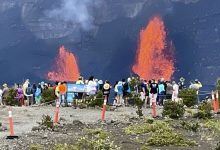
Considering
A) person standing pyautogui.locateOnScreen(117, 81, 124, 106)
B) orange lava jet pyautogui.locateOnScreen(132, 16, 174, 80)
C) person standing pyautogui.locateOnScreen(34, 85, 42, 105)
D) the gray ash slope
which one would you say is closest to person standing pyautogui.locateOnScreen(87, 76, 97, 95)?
person standing pyautogui.locateOnScreen(117, 81, 124, 106)

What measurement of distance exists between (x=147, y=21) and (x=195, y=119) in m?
50.8

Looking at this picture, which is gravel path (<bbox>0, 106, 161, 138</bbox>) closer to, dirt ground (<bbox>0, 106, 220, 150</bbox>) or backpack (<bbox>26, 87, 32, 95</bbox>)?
dirt ground (<bbox>0, 106, 220, 150</bbox>)

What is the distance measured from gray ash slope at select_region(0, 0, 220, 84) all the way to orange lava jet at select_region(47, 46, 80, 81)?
89cm

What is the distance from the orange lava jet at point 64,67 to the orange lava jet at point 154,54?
8.90 m

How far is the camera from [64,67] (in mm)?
76125

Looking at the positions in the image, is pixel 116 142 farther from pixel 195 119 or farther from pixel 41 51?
pixel 41 51

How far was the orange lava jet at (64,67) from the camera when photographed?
244 ft

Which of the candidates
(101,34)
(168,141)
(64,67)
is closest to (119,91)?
(168,141)

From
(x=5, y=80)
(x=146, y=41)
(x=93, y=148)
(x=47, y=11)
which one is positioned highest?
(x=47, y=11)

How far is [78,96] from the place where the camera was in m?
36.4

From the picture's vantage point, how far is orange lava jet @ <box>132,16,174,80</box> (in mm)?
71750

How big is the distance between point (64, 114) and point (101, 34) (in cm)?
4653

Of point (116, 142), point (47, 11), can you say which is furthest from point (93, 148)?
point (47, 11)

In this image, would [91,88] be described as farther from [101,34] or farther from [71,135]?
[101,34]
